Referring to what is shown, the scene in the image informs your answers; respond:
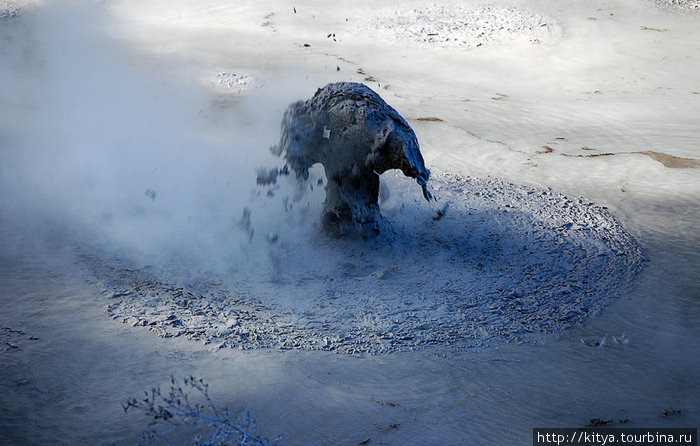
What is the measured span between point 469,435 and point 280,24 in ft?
19.8

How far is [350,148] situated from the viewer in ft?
10.7

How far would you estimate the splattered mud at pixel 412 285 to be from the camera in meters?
2.61

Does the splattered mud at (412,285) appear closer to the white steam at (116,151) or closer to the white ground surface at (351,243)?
the white ground surface at (351,243)

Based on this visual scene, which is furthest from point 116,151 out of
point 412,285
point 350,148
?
point 412,285

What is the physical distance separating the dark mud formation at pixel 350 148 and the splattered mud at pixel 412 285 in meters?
0.19

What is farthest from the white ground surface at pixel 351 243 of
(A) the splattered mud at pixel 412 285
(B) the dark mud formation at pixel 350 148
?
(B) the dark mud formation at pixel 350 148

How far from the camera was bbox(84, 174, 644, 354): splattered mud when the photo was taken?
2.61 meters

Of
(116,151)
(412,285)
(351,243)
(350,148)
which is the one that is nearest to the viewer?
(412,285)

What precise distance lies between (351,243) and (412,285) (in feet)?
1.65

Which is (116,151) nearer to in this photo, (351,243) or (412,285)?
(351,243)

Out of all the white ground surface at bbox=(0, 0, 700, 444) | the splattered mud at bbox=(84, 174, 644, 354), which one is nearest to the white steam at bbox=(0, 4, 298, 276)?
the white ground surface at bbox=(0, 0, 700, 444)

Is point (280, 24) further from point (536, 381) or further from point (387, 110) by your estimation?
point (536, 381)

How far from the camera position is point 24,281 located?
285cm

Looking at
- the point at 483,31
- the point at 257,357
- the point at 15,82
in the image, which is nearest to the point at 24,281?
the point at 257,357
